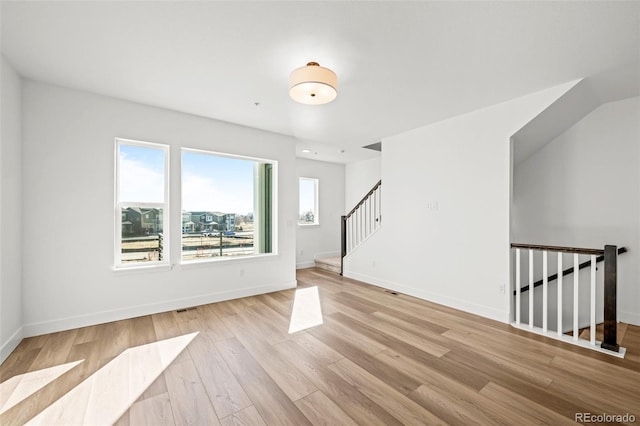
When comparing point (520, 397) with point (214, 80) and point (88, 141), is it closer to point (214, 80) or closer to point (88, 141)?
point (214, 80)

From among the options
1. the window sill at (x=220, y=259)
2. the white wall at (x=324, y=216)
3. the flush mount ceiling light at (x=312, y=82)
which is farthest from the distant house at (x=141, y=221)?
the white wall at (x=324, y=216)

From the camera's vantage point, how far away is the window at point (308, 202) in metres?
7.00

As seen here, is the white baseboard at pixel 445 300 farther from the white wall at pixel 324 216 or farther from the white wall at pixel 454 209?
the white wall at pixel 324 216

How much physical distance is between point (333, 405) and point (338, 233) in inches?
228

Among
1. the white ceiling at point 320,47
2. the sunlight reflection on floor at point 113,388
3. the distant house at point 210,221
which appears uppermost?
the white ceiling at point 320,47

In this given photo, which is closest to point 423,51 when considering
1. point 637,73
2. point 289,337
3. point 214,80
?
point 214,80

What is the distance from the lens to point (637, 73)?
276cm

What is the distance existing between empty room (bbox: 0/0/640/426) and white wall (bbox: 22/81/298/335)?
0.02m

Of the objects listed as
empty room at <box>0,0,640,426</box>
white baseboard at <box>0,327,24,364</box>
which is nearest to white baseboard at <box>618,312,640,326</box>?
empty room at <box>0,0,640,426</box>

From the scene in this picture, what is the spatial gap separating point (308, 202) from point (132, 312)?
4.55 meters

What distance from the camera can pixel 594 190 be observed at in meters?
3.73

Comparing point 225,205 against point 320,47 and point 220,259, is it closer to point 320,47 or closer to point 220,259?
point 220,259

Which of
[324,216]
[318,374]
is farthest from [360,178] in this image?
[318,374]

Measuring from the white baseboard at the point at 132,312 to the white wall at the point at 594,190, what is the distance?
4591mm
